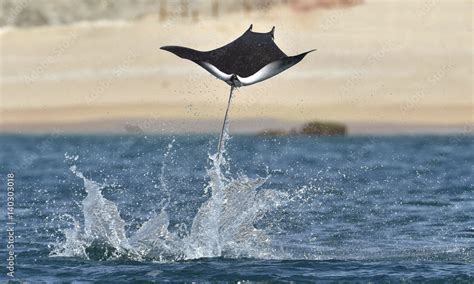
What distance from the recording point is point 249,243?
20031 millimetres

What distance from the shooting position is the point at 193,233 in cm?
1977

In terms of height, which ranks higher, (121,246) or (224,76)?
(224,76)

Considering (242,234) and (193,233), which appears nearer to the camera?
(193,233)

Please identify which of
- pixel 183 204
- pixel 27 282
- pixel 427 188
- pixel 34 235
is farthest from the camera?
pixel 427 188

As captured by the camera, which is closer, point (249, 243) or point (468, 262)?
point (468, 262)

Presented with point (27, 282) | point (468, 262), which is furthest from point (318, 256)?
point (27, 282)

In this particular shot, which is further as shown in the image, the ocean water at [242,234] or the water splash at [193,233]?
the water splash at [193,233]

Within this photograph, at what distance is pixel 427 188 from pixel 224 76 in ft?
54.4

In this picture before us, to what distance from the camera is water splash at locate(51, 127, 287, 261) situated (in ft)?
63.4

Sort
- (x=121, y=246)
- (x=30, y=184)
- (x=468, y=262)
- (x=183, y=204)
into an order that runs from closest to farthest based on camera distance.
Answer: (x=468, y=262) < (x=121, y=246) < (x=183, y=204) < (x=30, y=184)

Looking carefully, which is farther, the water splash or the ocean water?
the water splash

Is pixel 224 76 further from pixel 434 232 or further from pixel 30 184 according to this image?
pixel 30 184

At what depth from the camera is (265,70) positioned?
17.9 metres

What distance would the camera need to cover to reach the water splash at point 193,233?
19312 mm
